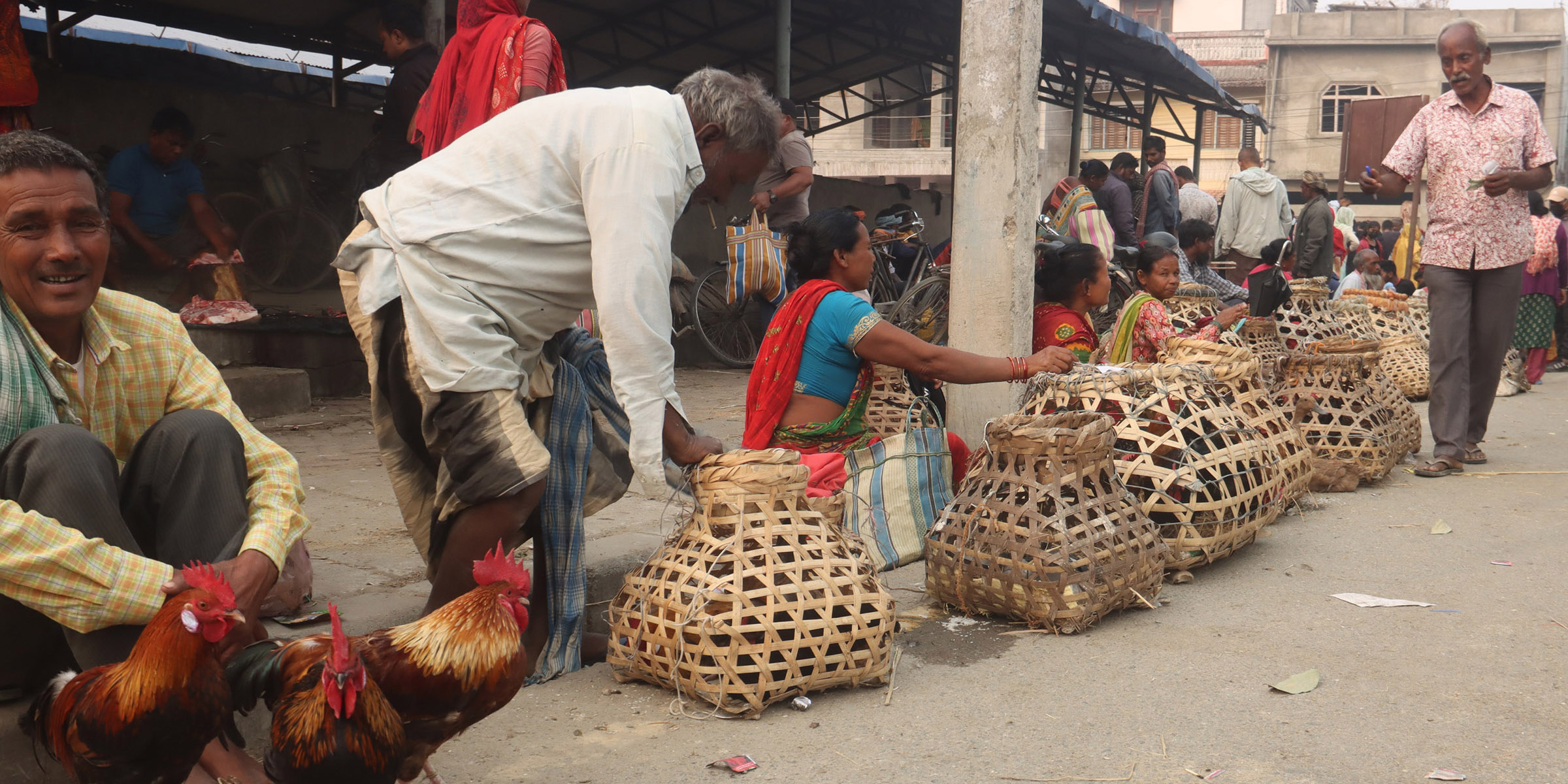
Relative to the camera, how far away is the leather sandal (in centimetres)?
527

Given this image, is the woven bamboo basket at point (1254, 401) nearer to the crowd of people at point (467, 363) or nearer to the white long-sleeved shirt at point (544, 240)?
the crowd of people at point (467, 363)

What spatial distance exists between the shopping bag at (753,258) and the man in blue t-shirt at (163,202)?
3.28 meters

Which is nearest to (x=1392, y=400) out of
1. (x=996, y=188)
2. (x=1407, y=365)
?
(x=996, y=188)

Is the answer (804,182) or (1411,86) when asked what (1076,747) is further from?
(1411,86)

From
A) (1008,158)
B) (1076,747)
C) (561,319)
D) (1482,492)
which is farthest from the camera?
(1482,492)

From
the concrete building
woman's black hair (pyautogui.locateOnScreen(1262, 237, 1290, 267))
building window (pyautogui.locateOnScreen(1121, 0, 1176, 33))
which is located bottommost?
woman's black hair (pyautogui.locateOnScreen(1262, 237, 1290, 267))

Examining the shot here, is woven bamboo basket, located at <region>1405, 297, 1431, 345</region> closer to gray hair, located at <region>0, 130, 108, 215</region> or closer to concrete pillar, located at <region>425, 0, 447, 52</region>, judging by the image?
concrete pillar, located at <region>425, 0, 447, 52</region>

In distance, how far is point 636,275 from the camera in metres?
2.33

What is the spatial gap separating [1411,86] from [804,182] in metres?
31.1

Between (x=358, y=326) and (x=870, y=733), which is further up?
(x=358, y=326)

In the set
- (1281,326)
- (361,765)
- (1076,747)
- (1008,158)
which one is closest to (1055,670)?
(1076,747)

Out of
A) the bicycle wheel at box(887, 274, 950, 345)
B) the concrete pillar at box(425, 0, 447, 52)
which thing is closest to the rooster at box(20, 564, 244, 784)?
the concrete pillar at box(425, 0, 447, 52)

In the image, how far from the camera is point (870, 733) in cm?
242

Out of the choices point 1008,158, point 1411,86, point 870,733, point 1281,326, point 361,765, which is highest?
point 1411,86
